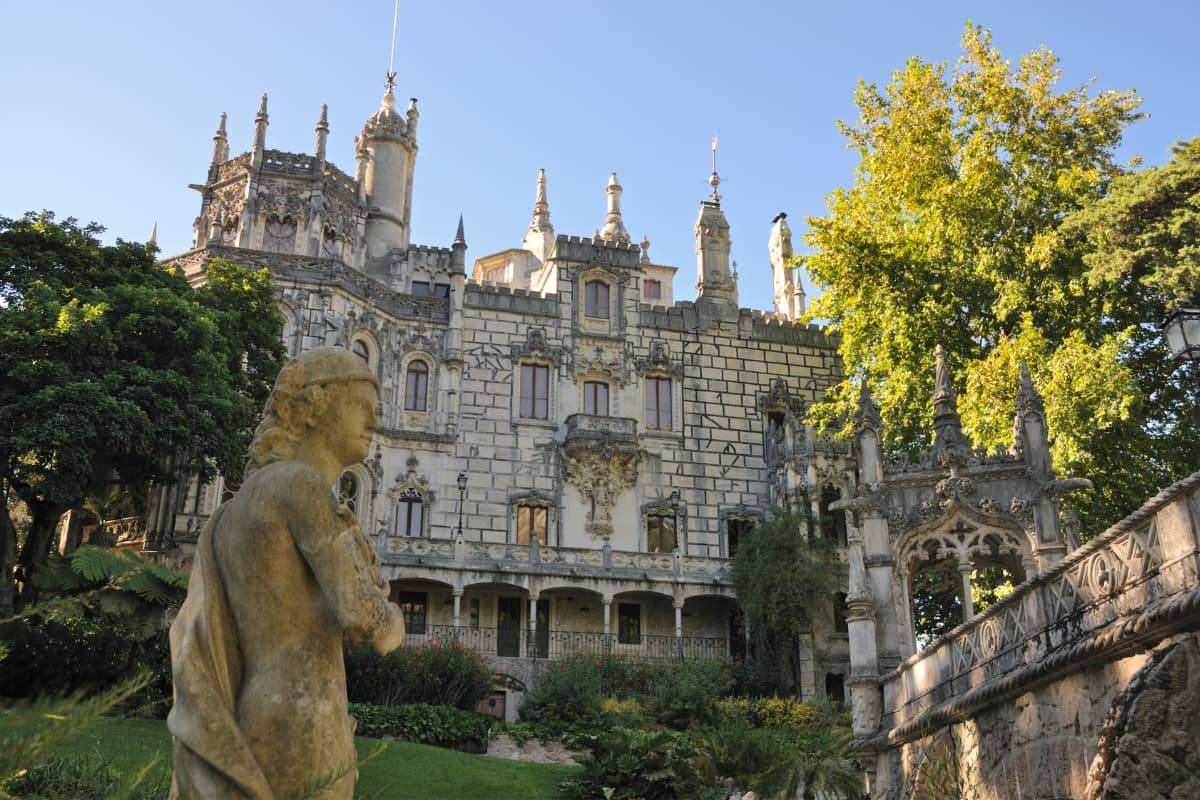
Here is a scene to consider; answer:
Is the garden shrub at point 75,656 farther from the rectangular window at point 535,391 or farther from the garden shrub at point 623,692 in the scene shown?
the rectangular window at point 535,391

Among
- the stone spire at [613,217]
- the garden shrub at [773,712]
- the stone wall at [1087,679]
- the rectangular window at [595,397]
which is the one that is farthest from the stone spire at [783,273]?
the stone wall at [1087,679]

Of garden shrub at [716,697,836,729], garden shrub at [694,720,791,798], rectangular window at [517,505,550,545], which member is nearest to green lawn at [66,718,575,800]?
garden shrub at [694,720,791,798]

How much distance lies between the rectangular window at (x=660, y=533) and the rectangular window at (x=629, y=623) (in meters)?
2.02

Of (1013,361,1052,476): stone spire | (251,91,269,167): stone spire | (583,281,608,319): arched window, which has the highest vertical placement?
(251,91,269,167): stone spire

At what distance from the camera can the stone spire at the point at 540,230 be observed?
57.3 meters

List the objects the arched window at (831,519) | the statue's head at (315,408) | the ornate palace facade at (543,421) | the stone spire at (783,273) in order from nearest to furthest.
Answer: the statue's head at (315,408) < the ornate palace facade at (543,421) < the arched window at (831,519) < the stone spire at (783,273)

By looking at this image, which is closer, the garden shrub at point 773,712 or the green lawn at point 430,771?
the green lawn at point 430,771

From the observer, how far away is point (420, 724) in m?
21.2

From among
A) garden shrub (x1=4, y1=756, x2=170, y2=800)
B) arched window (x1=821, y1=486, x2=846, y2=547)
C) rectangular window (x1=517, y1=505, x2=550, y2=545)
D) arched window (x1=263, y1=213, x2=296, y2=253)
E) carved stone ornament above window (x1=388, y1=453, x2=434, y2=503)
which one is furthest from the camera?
arched window (x1=263, y1=213, x2=296, y2=253)

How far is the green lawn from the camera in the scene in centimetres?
1559

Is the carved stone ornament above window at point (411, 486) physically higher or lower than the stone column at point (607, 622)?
higher

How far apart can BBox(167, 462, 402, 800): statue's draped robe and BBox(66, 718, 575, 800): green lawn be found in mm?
12000

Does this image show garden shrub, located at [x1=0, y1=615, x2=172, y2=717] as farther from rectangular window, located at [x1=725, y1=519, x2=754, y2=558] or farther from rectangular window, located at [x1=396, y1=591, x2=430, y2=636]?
rectangular window, located at [x1=725, y1=519, x2=754, y2=558]

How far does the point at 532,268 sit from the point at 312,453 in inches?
2157
